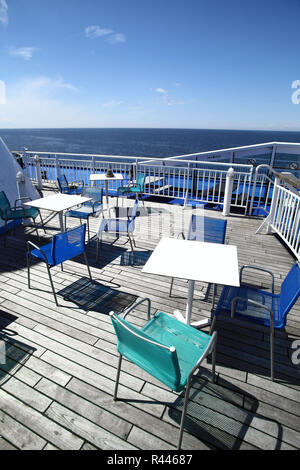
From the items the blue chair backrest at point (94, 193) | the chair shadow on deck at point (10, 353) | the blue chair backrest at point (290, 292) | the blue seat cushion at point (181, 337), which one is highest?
the blue chair backrest at point (94, 193)

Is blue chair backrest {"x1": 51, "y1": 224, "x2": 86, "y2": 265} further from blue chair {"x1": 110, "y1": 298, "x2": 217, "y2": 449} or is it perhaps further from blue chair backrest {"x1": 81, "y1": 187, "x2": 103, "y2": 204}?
blue chair backrest {"x1": 81, "y1": 187, "x2": 103, "y2": 204}

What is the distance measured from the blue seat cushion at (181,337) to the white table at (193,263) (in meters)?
0.39

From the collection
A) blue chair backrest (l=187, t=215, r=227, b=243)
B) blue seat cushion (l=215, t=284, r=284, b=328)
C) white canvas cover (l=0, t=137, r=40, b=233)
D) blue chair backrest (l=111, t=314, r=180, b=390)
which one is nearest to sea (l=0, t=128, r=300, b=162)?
A: white canvas cover (l=0, t=137, r=40, b=233)

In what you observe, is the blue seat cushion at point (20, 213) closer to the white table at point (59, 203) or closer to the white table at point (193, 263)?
the white table at point (59, 203)

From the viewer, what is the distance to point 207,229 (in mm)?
3482

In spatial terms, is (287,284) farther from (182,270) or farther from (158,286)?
(158,286)

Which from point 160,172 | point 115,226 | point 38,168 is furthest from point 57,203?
point 160,172

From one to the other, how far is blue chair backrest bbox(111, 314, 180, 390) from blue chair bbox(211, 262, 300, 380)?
0.73m

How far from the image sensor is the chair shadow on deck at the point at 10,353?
210 centimetres

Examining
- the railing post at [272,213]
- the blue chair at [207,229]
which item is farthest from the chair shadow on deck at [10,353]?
the railing post at [272,213]

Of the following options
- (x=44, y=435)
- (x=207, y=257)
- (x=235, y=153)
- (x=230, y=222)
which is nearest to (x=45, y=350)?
(x=44, y=435)

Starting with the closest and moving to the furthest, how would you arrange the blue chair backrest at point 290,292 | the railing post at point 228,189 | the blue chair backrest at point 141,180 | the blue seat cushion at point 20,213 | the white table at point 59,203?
the blue chair backrest at point 290,292 < the white table at point 59,203 < the blue seat cushion at point 20,213 < the railing post at point 228,189 < the blue chair backrest at point 141,180

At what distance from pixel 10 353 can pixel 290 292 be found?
2512 millimetres
